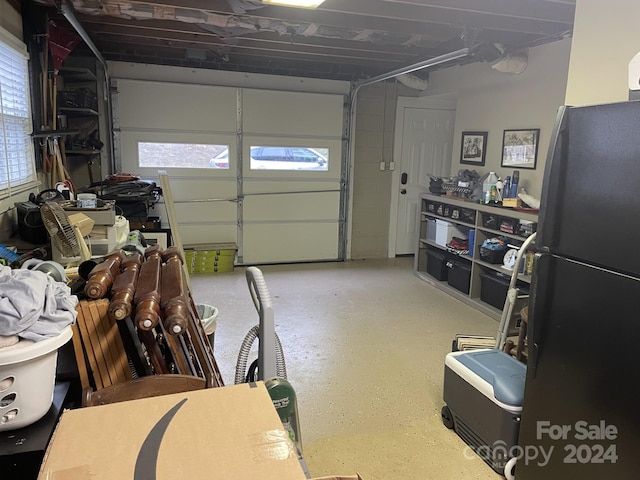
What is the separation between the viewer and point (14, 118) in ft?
10.6

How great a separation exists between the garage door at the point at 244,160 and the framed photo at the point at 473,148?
158 centimetres

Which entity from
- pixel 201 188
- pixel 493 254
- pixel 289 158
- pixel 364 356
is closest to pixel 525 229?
pixel 493 254

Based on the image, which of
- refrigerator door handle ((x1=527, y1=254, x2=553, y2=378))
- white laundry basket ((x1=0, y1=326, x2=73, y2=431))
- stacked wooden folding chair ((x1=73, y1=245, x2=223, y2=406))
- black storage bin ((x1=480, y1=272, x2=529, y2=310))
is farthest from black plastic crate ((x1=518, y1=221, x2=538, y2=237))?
white laundry basket ((x1=0, y1=326, x2=73, y2=431))

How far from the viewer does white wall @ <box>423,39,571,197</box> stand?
4.14 m

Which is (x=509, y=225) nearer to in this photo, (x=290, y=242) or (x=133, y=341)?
(x=290, y=242)

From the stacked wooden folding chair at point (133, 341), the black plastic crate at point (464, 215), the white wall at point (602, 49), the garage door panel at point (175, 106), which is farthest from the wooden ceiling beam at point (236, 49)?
the stacked wooden folding chair at point (133, 341)

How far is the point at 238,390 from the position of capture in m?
1.28

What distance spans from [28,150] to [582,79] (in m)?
3.70

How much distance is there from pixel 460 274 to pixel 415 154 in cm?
220

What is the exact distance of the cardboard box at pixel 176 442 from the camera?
0.97 meters

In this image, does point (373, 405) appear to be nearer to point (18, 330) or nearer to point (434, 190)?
point (18, 330)

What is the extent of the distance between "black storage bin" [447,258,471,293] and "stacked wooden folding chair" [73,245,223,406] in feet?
12.1

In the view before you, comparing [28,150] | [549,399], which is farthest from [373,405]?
[28,150]

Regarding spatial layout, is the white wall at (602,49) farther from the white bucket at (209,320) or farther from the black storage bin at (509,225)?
the white bucket at (209,320)
